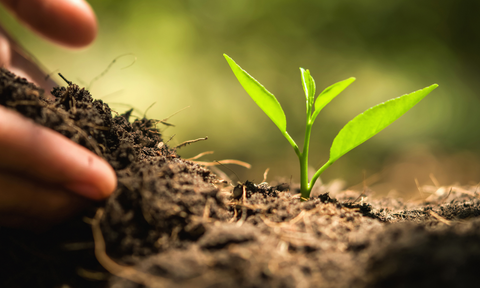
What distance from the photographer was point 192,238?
0.61 metres

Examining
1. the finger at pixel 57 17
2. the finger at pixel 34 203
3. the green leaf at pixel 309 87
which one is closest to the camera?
the finger at pixel 34 203

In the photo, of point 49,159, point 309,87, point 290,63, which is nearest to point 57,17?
point 49,159

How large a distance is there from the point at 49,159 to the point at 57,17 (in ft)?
1.37

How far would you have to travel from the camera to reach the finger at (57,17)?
→ 706mm

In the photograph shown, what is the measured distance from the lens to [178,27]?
430 centimetres

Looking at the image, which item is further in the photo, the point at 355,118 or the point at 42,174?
the point at 355,118

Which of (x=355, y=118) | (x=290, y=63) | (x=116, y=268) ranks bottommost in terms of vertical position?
(x=116, y=268)

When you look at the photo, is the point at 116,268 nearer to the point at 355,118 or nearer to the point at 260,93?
the point at 260,93

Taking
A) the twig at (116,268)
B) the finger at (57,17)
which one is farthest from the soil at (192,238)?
the finger at (57,17)

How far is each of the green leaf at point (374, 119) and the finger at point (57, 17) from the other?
797 mm

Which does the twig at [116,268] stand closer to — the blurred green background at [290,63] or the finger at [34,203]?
the finger at [34,203]

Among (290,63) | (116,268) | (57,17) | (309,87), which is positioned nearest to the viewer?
(116,268)

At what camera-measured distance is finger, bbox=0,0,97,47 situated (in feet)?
2.31

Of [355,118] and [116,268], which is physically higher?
[355,118]
